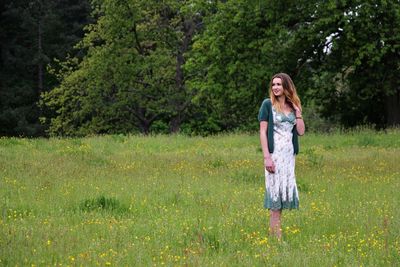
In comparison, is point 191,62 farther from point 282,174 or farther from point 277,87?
point 282,174

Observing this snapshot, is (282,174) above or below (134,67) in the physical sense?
below

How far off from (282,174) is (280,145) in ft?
1.17

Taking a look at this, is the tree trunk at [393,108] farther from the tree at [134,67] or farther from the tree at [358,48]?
the tree at [134,67]

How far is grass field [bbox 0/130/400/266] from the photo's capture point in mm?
7016

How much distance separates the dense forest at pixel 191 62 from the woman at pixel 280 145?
14418mm

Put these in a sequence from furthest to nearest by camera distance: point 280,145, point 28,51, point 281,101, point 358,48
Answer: point 28,51 → point 358,48 → point 281,101 → point 280,145

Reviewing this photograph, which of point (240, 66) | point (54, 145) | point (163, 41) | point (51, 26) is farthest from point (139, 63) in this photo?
point (54, 145)

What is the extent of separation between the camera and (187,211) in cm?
978

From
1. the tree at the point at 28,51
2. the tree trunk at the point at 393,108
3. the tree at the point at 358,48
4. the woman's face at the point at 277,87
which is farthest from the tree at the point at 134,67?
the woman's face at the point at 277,87

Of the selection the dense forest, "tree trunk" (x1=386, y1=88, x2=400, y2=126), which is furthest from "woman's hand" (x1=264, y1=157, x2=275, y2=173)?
"tree trunk" (x1=386, y1=88, x2=400, y2=126)

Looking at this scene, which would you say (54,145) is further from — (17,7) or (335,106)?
(17,7)

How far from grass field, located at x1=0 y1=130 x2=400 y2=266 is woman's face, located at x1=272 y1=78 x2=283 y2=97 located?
1744 mm

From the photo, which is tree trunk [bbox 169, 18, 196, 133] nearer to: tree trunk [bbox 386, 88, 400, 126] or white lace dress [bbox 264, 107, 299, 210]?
tree trunk [bbox 386, 88, 400, 126]

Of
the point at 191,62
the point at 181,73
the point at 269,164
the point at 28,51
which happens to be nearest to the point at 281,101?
the point at 269,164
